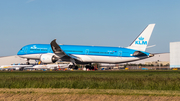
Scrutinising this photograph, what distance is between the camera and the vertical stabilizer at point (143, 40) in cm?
5541

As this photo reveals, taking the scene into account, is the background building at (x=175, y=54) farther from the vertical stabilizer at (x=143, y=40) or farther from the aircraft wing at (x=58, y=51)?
the aircraft wing at (x=58, y=51)

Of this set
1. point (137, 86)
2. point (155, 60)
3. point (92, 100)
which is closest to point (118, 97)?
point (92, 100)

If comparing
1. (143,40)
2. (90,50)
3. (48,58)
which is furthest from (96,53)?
(143,40)

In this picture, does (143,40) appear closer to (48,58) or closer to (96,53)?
(96,53)

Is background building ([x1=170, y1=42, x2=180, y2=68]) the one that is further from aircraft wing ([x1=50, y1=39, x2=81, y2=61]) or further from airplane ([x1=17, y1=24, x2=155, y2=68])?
aircraft wing ([x1=50, y1=39, x2=81, y2=61])

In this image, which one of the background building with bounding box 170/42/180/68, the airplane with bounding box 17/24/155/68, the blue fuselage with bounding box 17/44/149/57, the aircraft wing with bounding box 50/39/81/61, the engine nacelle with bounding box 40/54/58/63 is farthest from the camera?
the background building with bounding box 170/42/180/68

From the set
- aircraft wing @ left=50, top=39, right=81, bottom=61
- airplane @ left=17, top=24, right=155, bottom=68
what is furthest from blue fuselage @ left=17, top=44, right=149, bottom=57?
aircraft wing @ left=50, top=39, right=81, bottom=61

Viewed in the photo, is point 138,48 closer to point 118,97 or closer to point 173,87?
point 173,87

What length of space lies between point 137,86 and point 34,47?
116ft

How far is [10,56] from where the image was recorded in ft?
444

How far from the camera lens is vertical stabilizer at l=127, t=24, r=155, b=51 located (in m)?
55.4


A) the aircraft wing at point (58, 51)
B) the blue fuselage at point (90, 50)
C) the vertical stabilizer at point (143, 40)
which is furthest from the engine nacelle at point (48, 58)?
the vertical stabilizer at point (143, 40)

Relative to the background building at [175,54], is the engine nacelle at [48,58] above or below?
below

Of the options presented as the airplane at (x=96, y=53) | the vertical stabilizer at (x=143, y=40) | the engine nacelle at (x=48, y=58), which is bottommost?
the engine nacelle at (x=48, y=58)
